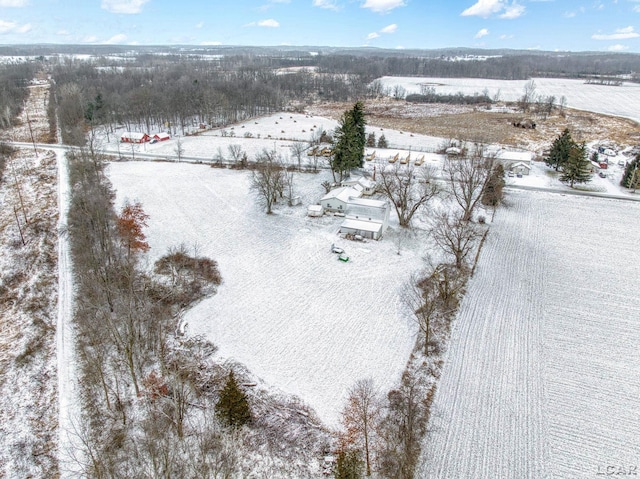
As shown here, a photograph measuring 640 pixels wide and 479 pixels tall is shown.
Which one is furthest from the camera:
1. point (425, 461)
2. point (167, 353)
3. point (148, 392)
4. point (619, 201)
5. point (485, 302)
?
point (619, 201)

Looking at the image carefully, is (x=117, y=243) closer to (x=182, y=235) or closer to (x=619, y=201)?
(x=182, y=235)

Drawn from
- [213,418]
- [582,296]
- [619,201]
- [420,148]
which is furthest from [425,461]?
[420,148]

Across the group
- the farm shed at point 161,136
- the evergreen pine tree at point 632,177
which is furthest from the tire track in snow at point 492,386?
the farm shed at point 161,136

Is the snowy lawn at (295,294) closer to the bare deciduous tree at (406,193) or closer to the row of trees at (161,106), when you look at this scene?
the bare deciduous tree at (406,193)

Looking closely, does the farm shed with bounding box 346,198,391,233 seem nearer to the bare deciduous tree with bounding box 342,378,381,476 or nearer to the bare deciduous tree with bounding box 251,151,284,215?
the bare deciduous tree with bounding box 251,151,284,215

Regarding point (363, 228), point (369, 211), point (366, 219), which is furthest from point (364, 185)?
point (363, 228)

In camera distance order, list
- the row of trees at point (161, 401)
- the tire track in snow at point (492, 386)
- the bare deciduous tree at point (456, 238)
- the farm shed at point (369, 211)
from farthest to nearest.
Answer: the farm shed at point (369, 211) < the bare deciduous tree at point (456, 238) < the tire track in snow at point (492, 386) < the row of trees at point (161, 401)
